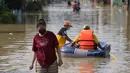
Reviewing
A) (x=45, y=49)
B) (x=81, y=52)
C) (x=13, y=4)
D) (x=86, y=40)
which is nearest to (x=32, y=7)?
(x=13, y=4)

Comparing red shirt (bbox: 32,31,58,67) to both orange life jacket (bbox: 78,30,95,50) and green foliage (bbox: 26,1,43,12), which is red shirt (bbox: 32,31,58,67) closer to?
orange life jacket (bbox: 78,30,95,50)

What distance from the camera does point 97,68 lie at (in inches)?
523

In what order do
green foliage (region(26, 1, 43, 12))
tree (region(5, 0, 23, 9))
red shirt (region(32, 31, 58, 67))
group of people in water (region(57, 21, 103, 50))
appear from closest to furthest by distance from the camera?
red shirt (region(32, 31, 58, 67)), group of people in water (region(57, 21, 103, 50)), tree (region(5, 0, 23, 9)), green foliage (region(26, 1, 43, 12))

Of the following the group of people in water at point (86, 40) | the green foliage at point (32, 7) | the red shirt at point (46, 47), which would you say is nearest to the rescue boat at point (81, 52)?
the group of people in water at point (86, 40)

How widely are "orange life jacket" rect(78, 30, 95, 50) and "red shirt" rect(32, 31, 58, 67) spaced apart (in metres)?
6.97

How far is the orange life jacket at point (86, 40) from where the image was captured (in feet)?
50.6

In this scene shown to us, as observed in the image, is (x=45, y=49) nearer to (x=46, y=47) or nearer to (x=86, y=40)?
(x=46, y=47)

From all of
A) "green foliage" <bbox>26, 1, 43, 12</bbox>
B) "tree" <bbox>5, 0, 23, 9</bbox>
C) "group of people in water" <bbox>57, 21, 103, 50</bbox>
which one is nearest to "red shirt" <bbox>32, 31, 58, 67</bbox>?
"group of people in water" <bbox>57, 21, 103, 50</bbox>

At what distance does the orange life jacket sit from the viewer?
15.4 metres

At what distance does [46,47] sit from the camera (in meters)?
8.41

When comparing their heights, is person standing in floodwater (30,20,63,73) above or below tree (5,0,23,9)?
above

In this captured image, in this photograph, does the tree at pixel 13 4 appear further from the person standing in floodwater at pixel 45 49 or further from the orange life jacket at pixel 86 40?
the person standing in floodwater at pixel 45 49

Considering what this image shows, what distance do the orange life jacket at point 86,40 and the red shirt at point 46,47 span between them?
6972mm

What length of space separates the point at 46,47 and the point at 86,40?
7.23m
